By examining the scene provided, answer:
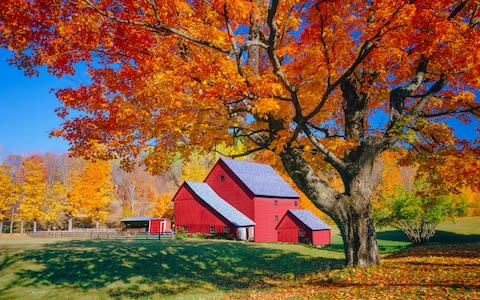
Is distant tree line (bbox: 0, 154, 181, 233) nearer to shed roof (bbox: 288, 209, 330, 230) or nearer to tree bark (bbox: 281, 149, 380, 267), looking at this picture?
shed roof (bbox: 288, 209, 330, 230)

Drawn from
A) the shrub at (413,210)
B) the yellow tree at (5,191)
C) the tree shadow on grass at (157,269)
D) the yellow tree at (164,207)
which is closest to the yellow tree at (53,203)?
the yellow tree at (5,191)

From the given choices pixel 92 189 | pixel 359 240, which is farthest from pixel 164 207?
pixel 359 240

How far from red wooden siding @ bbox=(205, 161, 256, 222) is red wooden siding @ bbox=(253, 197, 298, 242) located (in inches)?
34.6

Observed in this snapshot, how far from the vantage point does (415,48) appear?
37.4ft

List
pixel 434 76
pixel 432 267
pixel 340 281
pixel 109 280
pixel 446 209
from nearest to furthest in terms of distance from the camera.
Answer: pixel 340 281
pixel 432 267
pixel 434 76
pixel 109 280
pixel 446 209

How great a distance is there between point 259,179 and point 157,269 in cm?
2543

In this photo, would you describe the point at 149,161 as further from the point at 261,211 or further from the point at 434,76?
the point at 261,211

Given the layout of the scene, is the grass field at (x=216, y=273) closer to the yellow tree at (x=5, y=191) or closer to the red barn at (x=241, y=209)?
the red barn at (x=241, y=209)

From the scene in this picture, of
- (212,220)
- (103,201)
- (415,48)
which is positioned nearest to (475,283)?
(415,48)

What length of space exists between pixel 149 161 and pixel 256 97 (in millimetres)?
4552

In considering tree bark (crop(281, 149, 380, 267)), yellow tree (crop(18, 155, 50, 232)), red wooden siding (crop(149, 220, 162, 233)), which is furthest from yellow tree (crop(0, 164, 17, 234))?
tree bark (crop(281, 149, 380, 267))

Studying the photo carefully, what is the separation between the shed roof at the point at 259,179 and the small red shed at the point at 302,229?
339 centimetres

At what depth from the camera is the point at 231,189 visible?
42250 millimetres

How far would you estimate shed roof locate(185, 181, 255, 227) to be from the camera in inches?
1497
